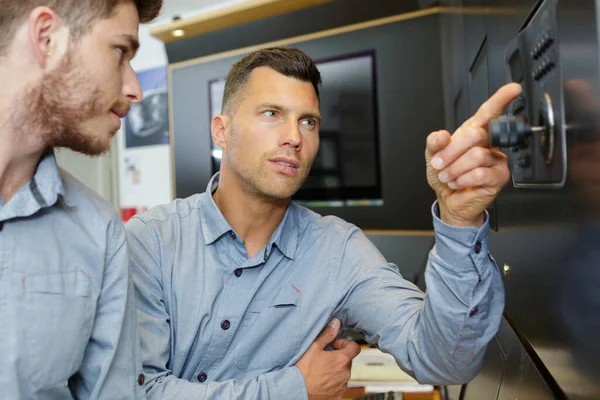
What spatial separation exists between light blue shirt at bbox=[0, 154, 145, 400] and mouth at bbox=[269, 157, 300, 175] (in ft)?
1.44

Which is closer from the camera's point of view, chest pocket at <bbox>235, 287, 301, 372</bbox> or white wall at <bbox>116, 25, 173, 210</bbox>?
chest pocket at <bbox>235, 287, 301, 372</bbox>

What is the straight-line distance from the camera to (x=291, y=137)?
51.5 inches

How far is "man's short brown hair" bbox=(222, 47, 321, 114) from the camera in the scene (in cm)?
137

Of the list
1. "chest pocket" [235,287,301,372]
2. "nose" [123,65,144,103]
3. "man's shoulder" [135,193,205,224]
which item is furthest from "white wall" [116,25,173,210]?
"nose" [123,65,144,103]

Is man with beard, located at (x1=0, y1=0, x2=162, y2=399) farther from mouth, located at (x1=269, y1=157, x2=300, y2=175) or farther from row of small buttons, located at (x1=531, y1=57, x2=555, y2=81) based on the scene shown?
row of small buttons, located at (x1=531, y1=57, x2=555, y2=81)

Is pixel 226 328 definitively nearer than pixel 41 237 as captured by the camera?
No

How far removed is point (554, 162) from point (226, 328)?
2.72 feet

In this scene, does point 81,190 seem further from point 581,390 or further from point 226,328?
point 581,390

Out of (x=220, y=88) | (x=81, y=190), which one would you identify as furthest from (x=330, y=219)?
(x=220, y=88)

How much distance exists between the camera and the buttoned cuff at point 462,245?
0.76 m

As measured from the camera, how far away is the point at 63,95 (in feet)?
2.80

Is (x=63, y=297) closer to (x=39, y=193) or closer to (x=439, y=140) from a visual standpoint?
(x=39, y=193)

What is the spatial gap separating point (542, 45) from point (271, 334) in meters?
0.86

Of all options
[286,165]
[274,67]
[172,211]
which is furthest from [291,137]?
[172,211]
